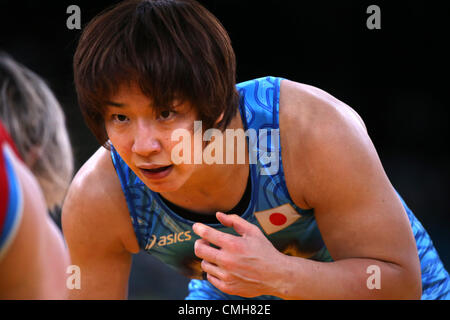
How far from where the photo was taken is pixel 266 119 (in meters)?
1.54

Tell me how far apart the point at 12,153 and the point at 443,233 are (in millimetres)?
3384

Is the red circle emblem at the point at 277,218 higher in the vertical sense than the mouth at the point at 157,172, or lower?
lower

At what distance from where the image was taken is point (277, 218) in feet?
5.32

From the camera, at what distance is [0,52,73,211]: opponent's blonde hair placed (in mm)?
1015

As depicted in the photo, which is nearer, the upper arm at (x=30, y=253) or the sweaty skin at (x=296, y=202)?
the upper arm at (x=30, y=253)

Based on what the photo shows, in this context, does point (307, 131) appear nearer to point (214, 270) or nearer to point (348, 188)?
point (348, 188)

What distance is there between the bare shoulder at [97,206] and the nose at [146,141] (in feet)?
1.00

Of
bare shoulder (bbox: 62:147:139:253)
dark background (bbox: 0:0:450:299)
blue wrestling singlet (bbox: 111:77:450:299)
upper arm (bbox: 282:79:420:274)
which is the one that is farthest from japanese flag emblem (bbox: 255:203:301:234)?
dark background (bbox: 0:0:450:299)

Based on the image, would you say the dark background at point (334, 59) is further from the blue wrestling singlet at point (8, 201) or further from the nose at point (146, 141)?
the blue wrestling singlet at point (8, 201)

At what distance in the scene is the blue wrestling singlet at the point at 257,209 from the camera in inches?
60.8

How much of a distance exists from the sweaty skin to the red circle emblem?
0.07 m

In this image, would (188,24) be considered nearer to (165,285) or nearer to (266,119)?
(266,119)

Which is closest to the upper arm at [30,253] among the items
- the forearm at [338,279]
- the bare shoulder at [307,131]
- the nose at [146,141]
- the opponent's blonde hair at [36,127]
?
the opponent's blonde hair at [36,127]

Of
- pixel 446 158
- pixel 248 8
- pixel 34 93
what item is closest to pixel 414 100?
pixel 446 158
